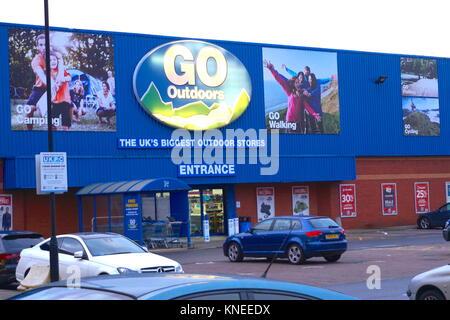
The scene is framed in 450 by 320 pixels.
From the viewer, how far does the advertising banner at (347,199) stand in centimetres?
4231

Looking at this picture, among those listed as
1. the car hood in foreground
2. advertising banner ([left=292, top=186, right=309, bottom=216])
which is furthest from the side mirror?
advertising banner ([left=292, top=186, right=309, bottom=216])

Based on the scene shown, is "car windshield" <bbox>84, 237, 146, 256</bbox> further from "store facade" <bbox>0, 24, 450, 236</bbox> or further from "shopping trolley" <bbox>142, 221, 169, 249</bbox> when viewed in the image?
"shopping trolley" <bbox>142, 221, 169, 249</bbox>

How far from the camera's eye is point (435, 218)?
133 ft

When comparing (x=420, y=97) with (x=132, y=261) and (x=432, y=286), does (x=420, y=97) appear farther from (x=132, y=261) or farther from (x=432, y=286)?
(x=432, y=286)

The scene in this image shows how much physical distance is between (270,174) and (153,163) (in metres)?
6.83

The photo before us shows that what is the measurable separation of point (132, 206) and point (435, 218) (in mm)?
18908

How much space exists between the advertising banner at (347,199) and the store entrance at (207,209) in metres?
7.64

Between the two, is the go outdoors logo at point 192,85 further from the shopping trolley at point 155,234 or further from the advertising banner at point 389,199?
the advertising banner at point 389,199

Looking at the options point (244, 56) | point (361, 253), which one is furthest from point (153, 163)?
point (361, 253)

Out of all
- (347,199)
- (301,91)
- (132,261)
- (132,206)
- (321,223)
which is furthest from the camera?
(347,199)

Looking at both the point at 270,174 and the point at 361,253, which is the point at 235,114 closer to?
the point at 270,174

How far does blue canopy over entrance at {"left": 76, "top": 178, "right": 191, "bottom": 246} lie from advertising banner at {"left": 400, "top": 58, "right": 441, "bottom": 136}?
1756cm

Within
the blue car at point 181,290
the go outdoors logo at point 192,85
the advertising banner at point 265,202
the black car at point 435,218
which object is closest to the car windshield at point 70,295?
the blue car at point 181,290

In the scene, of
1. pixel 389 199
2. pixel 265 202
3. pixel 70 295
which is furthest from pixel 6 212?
pixel 70 295
